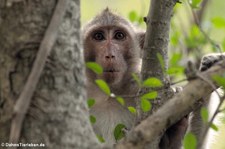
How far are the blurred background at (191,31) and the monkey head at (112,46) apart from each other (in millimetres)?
316

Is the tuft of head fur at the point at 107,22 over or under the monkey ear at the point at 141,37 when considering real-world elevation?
over

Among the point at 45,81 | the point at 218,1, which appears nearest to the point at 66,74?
the point at 45,81

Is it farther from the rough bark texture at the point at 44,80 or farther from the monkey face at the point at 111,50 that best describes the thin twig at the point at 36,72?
the monkey face at the point at 111,50

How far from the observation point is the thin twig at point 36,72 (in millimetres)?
2584

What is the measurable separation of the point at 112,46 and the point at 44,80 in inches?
140

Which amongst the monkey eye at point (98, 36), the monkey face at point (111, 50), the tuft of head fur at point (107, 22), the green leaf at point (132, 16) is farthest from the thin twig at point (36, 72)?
the green leaf at point (132, 16)

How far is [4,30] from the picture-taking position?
2.96 meters

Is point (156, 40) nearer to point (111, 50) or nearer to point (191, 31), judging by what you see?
point (111, 50)

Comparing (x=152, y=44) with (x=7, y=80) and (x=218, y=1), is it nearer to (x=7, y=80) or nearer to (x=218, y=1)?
(x=7, y=80)

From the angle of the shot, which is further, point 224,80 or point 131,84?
point 131,84

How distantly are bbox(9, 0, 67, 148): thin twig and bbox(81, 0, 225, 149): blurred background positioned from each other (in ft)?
3.42

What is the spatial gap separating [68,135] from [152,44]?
180 cm

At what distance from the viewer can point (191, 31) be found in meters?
7.65

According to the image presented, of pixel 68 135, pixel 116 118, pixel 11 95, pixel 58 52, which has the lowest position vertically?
pixel 116 118
